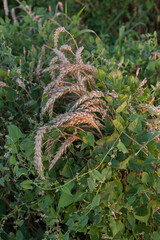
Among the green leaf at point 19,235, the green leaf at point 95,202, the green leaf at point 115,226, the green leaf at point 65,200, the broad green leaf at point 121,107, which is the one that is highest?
the broad green leaf at point 121,107

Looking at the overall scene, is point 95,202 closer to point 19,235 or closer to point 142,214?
point 142,214

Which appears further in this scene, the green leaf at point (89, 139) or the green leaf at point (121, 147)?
the green leaf at point (89, 139)

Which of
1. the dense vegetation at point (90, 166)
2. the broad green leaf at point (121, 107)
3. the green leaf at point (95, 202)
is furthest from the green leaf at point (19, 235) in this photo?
the broad green leaf at point (121, 107)

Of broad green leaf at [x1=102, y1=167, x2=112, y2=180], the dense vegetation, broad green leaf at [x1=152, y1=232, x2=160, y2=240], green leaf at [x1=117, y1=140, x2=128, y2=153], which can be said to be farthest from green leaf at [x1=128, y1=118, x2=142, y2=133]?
broad green leaf at [x1=152, y1=232, x2=160, y2=240]

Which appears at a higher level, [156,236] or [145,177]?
[145,177]

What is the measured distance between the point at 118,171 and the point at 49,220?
436mm

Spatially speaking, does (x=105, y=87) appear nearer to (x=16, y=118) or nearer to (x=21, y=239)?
(x=16, y=118)

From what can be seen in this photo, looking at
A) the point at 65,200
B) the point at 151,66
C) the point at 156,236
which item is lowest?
the point at 156,236

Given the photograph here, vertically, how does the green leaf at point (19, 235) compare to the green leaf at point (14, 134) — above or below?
below

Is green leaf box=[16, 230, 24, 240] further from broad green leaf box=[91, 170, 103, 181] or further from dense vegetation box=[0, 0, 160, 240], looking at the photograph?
broad green leaf box=[91, 170, 103, 181]

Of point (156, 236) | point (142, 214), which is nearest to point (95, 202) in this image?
point (142, 214)

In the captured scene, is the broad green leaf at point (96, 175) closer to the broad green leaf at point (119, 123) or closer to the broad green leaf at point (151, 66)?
the broad green leaf at point (119, 123)

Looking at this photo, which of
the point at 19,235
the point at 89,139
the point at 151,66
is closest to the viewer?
the point at 89,139

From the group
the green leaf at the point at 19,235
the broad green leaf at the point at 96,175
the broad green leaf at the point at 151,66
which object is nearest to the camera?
the broad green leaf at the point at 96,175
